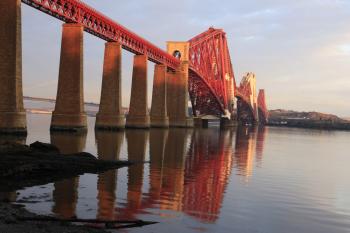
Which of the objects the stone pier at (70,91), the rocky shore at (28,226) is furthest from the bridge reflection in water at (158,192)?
the stone pier at (70,91)

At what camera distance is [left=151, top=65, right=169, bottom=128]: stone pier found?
93.0 metres

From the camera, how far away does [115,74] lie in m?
67.9

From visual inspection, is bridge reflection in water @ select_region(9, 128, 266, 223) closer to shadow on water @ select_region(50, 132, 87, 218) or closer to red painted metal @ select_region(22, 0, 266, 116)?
shadow on water @ select_region(50, 132, 87, 218)

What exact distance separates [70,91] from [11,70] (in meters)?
13.1

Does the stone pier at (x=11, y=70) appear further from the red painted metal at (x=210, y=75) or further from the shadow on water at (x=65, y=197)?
the red painted metal at (x=210, y=75)

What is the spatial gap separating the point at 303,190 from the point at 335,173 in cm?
1017

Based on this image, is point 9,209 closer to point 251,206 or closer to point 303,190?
point 251,206

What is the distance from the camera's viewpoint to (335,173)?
102 feet

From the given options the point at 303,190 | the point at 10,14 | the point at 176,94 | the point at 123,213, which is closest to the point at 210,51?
the point at 176,94

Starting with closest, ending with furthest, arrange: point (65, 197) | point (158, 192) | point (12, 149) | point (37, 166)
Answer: point (65, 197), point (158, 192), point (37, 166), point (12, 149)

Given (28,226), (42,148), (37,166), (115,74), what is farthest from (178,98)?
(28,226)

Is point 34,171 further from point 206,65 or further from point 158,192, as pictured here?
point 206,65

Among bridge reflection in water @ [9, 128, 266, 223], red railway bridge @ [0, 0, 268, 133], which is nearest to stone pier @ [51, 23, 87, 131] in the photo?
red railway bridge @ [0, 0, 268, 133]

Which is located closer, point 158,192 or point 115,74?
point 158,192
